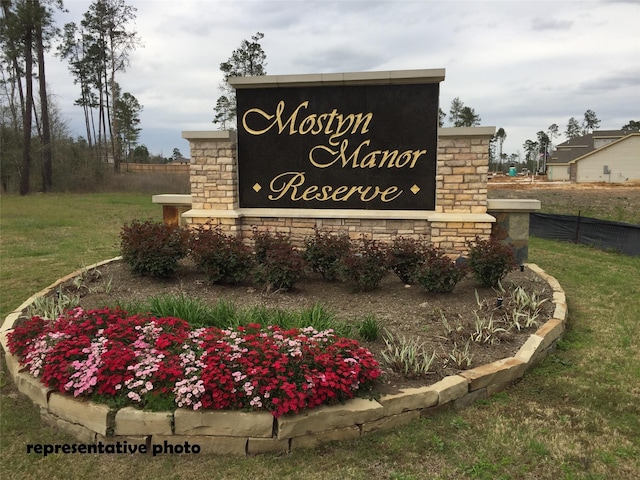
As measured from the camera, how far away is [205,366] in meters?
3.17

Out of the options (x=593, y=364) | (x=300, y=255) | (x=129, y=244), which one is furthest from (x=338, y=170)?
(x=593, y=364)

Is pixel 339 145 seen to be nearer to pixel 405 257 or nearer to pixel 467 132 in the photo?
pixel 467 132

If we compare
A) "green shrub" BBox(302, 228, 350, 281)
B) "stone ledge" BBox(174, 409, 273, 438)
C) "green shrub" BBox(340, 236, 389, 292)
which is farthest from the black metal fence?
"stone ledge" BBox(174, 409, 273, 438)

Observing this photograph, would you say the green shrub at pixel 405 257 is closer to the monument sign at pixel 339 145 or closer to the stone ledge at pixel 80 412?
Answer: the monument sign at pixel 339 145

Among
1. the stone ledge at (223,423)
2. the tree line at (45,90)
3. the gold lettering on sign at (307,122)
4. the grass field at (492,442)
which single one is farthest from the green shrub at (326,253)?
the tree line at (45,90)

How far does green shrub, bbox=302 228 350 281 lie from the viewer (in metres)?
6.02

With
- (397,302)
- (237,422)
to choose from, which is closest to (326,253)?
(397,302)

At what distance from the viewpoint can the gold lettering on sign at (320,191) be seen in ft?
22.9

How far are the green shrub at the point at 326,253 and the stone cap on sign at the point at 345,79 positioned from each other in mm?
2327

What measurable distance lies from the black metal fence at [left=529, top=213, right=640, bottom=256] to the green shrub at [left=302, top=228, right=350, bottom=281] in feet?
24.6

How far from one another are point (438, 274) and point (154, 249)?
3498mm

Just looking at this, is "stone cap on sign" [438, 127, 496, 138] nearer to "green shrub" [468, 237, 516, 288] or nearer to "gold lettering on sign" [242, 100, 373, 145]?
"gold lettering on sign" [242, 100, 373, 145]

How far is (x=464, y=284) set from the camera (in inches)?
242

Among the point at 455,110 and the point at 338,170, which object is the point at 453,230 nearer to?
the point at 338,170
